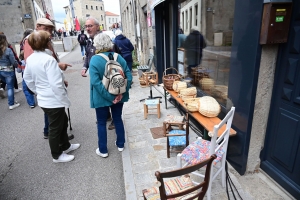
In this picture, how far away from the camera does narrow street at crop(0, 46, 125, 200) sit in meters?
2.47

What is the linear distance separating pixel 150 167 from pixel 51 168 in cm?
152

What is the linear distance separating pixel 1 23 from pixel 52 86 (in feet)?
52.8

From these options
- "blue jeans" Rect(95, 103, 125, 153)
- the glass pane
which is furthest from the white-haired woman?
the glass pane

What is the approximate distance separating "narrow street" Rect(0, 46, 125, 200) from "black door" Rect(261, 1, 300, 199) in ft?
6.11

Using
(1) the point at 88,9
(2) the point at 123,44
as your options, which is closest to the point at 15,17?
(2) the point at 123,44

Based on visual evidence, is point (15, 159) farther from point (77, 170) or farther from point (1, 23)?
point (1, 23)

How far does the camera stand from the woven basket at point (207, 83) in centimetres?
355

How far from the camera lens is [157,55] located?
6.22 metres

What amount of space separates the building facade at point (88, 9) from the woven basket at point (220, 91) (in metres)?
58.3

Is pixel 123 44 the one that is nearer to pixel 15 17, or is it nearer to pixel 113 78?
pixel 113 78

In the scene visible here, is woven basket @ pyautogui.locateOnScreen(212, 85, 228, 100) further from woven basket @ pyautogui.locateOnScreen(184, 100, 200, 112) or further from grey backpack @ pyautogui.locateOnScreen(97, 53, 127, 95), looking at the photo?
grey backpack @ pyautogui.locateOnScreen(97, 53, 127, 95)

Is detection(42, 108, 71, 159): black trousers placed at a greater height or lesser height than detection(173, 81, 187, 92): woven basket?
lesser

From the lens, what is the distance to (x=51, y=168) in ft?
9.64

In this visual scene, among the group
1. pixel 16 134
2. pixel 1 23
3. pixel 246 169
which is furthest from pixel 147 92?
pixel 1 23
